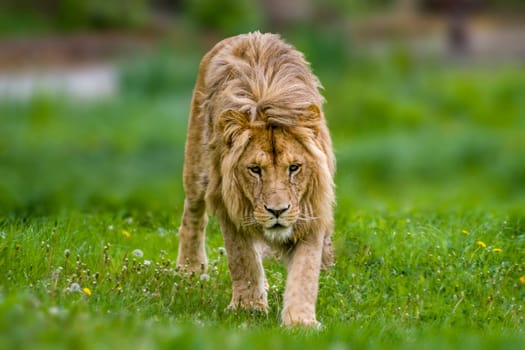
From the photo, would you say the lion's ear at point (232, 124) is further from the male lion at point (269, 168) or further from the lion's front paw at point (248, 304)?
the lion's front paw at point (248, 304)

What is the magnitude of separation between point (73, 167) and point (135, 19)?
50.1 ft

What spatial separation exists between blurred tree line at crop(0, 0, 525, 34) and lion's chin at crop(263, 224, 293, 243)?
63.4 ft

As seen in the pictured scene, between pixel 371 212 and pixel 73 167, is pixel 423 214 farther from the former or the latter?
pixel 73 167

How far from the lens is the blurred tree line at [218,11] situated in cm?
2658

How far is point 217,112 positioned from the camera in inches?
267

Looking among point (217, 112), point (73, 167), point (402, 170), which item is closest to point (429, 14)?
point (402, 170)

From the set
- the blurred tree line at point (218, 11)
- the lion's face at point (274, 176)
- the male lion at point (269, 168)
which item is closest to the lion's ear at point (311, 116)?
the male lion at point (269, 168)

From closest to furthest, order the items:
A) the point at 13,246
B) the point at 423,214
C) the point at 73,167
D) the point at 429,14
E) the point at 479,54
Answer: the point at 13,246, the point at 423,214, the point at 73,167, the point at 479,54, the point at 429,14

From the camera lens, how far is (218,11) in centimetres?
2669

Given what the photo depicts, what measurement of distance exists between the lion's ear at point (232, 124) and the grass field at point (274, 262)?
0.99m

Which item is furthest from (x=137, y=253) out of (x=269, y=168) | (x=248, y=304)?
(x=269, y=168)

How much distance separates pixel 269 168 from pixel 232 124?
363 millimetres

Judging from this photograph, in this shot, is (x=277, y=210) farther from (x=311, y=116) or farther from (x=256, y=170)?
(x=311, y=116)

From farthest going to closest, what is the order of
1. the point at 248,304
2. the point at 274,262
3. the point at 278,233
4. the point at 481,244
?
the point at 274,262 → the point at 481,244 → the point at 248,304 → the point at 278,233
